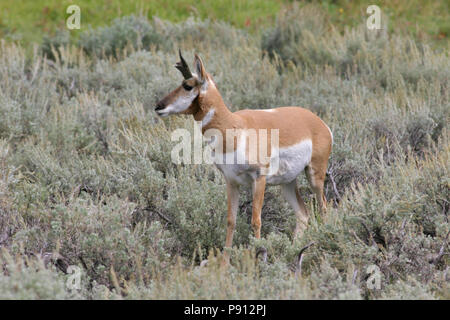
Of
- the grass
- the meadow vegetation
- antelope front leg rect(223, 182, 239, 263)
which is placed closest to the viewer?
the meadow vegetation

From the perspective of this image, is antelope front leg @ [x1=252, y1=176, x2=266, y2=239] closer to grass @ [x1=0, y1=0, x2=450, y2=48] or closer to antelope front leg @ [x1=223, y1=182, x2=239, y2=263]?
antelope front leg @ [x1=223, y1=182, x2=239, y2=263]

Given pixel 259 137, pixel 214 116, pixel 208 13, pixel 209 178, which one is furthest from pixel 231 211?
pixel 208 13

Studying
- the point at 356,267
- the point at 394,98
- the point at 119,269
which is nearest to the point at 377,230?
the point at 356,267

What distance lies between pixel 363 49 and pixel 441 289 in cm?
717

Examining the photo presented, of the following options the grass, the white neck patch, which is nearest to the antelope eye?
the white neck patch

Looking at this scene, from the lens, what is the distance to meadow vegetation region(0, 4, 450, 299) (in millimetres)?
4520

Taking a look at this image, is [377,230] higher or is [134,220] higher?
[377,230]

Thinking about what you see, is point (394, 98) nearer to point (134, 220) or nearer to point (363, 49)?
point (363, 49)

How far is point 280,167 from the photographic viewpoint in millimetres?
5453

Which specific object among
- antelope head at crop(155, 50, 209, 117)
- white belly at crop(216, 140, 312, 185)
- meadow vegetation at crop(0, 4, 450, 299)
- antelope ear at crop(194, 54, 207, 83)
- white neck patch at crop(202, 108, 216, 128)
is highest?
antelope ear at crop(194, 54, 207, 83)

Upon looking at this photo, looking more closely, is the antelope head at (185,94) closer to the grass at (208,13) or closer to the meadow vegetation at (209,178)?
the meadow vegetation at (209,178)

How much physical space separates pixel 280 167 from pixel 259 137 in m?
0.40

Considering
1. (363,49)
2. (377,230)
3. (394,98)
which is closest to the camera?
(377,230)
